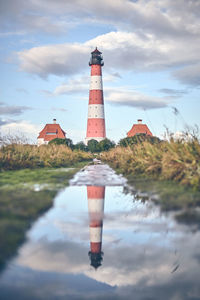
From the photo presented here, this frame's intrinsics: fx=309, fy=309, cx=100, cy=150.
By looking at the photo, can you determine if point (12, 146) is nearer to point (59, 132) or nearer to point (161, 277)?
point (161, 277)

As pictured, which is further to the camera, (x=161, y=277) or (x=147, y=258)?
(x=147, y=258)

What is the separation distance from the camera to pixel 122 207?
5934 millimetres

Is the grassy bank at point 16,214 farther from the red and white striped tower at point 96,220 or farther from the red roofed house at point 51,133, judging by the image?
the red roofed house at point 51,133

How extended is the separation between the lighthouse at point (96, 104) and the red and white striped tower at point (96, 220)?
46.8m

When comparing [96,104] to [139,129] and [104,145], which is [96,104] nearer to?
[104,145]

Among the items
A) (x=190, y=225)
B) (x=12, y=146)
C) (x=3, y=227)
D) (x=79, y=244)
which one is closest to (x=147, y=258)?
(x=79, y=244)

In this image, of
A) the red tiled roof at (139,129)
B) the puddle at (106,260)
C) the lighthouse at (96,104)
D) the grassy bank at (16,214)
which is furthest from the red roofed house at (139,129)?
the puddle at (106,260)

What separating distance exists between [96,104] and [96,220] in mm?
50338

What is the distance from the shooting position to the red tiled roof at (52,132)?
75.6 metres


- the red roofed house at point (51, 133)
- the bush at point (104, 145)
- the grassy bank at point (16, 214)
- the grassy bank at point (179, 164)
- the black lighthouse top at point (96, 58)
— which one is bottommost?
the grassy bank at point (16, 214)

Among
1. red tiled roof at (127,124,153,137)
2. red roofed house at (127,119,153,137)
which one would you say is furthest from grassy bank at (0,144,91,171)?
red tiled roof at (127,124,153,137)

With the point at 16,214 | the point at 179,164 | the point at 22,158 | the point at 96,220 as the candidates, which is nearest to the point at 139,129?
the point at 22,158

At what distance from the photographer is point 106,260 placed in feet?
10.5

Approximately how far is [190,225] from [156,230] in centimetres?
46
